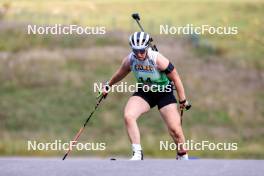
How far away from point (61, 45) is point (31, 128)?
9.84m

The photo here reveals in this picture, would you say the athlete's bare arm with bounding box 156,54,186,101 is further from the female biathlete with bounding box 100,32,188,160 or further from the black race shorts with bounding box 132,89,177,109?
the black race shorts with bounding box 132,89,177,109

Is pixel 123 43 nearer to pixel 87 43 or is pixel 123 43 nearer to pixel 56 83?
pixel 87 43

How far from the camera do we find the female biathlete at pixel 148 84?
498 inches

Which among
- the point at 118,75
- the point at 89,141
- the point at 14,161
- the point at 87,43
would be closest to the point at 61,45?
the point at 87,43

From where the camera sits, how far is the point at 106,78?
3625 centimetres

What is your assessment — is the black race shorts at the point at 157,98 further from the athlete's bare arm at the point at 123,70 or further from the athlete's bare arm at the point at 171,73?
the athlete's bare arm at the point at 123,70

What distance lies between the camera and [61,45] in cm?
4150

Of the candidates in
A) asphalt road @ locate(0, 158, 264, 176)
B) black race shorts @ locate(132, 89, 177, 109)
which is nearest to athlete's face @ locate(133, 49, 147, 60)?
black race shorts @ locate(132, 89, 177, 109)

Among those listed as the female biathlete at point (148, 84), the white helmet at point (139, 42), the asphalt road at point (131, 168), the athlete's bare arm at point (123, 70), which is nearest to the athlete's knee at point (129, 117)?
the female biathlete at point (148, 84)

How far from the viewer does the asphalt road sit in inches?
379

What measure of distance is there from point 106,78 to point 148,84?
2314 centimetres

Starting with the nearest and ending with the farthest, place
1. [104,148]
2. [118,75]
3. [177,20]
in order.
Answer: [118,75] < [104,148] < [177,20]

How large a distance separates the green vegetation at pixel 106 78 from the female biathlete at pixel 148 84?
49.6ft

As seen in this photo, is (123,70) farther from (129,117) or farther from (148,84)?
(129,117)
